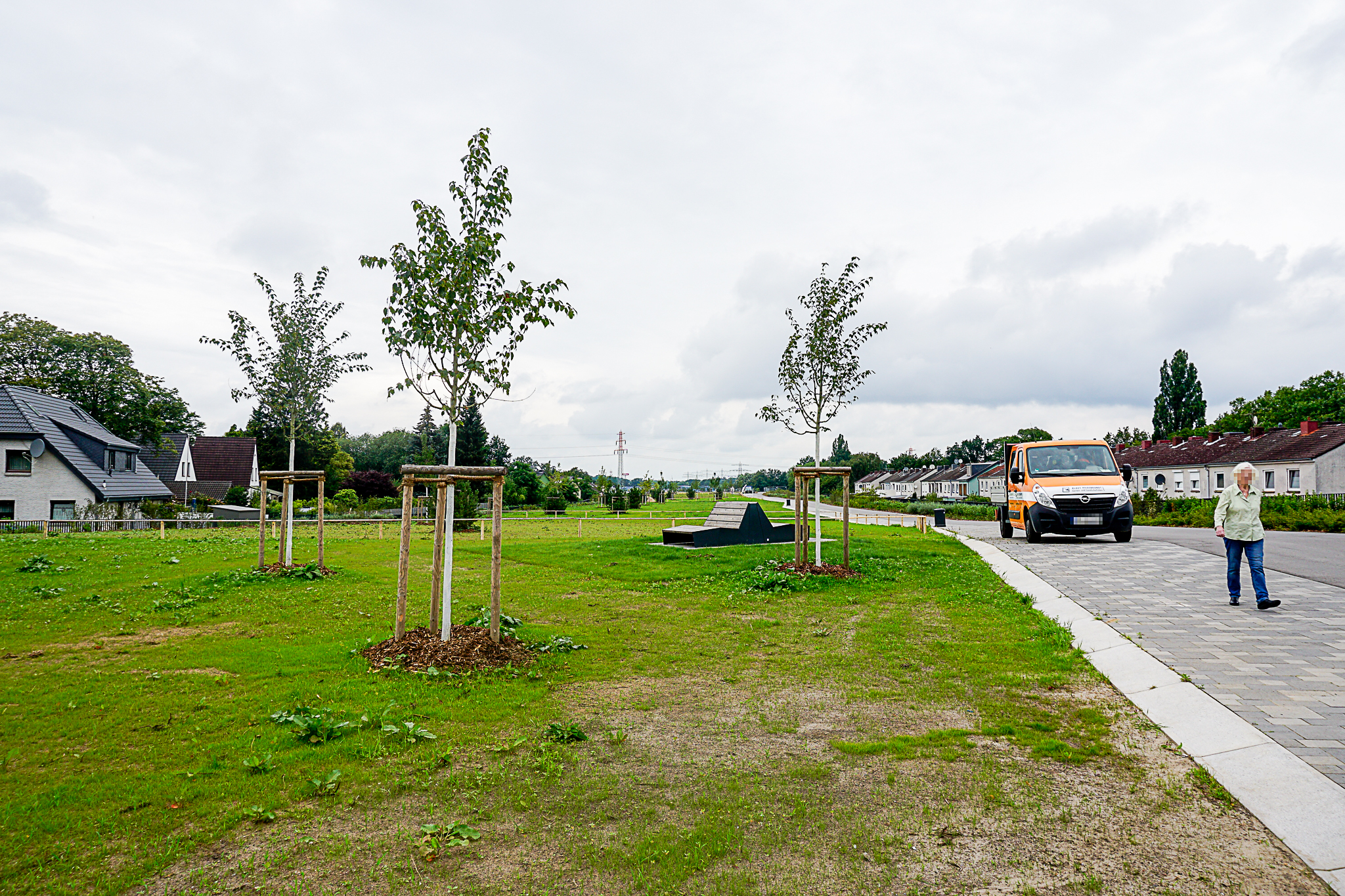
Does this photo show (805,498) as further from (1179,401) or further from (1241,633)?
(1179,401)

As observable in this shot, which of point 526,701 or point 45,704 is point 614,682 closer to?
point 526,701

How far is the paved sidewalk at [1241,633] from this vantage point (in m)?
4.99

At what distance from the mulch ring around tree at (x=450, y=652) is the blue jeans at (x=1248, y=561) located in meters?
8.81

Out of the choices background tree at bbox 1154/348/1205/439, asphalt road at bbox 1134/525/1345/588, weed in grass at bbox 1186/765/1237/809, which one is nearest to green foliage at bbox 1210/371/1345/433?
background tree at bbox 1154/348/1205/439

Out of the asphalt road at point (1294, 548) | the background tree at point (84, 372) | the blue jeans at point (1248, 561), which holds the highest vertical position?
the background tree at point (84, 372)

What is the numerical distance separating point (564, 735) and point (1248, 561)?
354 inches

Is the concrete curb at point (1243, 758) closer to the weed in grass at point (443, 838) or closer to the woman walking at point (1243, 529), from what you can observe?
the woman walking at point (1243, 529)

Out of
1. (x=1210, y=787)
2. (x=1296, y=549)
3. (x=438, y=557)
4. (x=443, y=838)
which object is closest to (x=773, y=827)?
(x=443, y=838)

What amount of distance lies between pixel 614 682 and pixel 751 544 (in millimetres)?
13598

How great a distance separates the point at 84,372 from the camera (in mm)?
48719

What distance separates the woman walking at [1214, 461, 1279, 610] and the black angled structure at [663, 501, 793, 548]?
38.7 feet

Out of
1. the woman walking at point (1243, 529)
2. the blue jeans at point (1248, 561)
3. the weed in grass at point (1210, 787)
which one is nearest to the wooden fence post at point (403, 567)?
the weed in grass at point (1210, 787)

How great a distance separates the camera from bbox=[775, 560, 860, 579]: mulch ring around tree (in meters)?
13.2

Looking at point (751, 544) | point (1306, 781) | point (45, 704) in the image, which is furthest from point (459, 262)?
point (751, 544)
